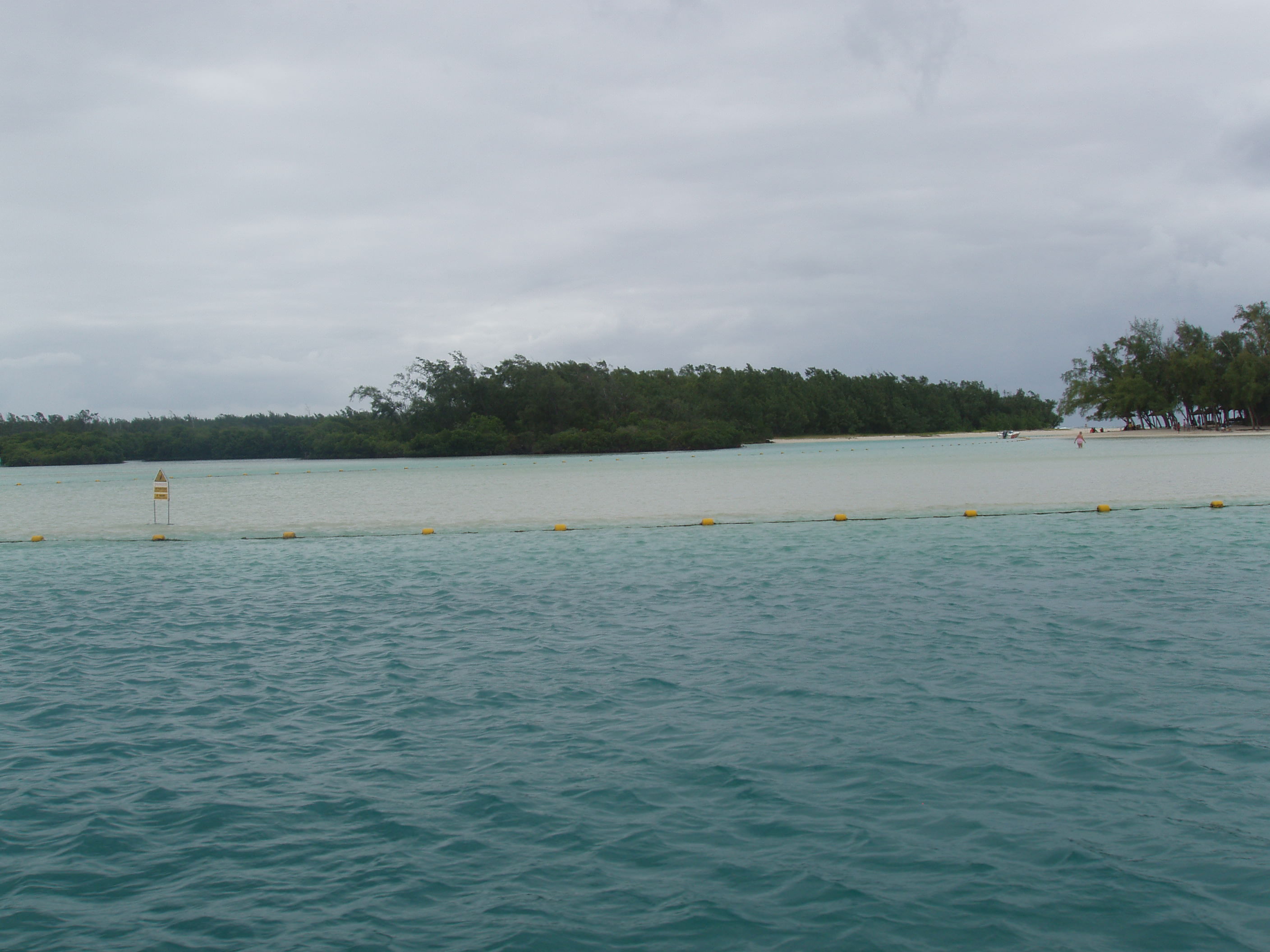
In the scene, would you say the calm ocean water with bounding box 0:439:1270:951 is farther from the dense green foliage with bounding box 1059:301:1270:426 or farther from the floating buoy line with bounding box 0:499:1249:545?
the dense green foliage with bounding box 1059:301:1270:426

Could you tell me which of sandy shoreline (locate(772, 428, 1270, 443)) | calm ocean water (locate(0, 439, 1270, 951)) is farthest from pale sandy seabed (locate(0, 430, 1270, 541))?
sandy shoreline (locate(772, 428, 1270, 443))

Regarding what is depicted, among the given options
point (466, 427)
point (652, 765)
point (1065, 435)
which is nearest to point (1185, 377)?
point (1065, 435)

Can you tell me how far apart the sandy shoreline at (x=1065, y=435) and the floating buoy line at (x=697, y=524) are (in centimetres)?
7290

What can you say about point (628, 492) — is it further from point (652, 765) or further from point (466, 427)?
point (466, 427)

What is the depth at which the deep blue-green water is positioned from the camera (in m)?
4.94

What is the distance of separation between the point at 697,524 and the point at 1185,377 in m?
96.6

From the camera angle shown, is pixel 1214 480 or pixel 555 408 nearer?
pixel 1214 480

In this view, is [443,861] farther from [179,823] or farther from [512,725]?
[512,725]

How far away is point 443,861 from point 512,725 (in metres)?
2.34

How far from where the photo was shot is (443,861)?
18.1ft

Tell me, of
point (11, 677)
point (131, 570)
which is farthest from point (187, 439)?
point (11, 677)

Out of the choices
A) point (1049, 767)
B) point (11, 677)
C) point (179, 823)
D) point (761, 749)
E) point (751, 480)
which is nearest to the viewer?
point (179, 823)

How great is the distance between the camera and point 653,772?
22.3 ft

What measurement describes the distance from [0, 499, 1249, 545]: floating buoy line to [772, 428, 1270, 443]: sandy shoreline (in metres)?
72.9
